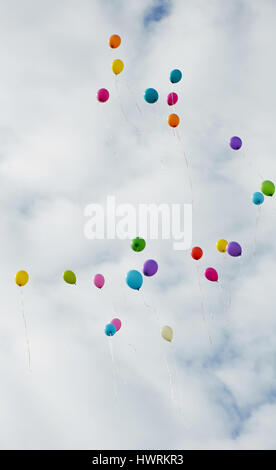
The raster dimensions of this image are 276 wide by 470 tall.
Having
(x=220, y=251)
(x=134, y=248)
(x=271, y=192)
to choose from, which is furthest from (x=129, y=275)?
(x=271, y=192)

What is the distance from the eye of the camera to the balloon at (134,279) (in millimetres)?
11906

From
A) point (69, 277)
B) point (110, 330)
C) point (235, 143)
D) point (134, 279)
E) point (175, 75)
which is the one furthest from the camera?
point (235, 143)

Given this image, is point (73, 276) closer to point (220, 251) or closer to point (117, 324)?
point (117, 324)

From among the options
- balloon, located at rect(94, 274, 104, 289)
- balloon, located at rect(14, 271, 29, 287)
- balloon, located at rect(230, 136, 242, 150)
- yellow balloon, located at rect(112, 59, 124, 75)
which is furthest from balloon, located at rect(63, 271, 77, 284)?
balloon, located at rect(230, 136, 242, 150)

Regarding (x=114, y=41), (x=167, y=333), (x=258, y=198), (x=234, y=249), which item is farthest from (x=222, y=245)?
(x=114, y=41)

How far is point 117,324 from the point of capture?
1283cm

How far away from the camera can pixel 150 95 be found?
42.3ft

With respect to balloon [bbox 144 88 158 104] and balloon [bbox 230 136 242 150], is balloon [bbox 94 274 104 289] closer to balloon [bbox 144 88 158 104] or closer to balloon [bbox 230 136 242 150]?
balloon [bbox 144 88 158 104]

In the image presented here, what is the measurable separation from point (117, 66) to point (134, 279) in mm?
5050

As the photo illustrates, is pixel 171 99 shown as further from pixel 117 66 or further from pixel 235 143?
pixel 235 143

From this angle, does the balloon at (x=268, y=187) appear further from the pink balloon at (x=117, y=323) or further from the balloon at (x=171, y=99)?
the pink balloon at (x=117, y=323)

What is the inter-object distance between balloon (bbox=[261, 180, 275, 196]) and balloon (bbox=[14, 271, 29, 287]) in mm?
5973

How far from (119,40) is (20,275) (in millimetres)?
6067

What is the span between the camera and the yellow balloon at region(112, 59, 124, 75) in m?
13.0
